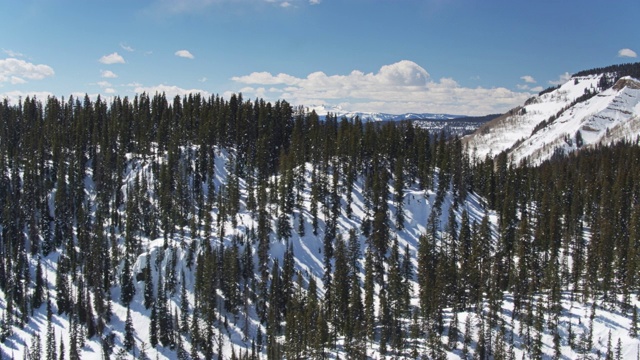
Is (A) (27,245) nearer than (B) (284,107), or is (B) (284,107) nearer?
(A) (27,245)

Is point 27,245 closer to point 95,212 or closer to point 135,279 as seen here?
point 95,212

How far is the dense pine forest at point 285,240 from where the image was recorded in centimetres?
8988

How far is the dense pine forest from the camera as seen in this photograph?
89.9 meters

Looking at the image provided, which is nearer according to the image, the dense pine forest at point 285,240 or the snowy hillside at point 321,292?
the snowy hillside at point 321,292

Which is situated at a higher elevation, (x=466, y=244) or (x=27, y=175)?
(x=27, y=175)

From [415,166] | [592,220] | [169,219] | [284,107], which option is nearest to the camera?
[169,219]

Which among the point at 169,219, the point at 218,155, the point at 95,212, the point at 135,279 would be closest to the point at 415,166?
the point at 218,155

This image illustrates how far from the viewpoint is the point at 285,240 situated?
123m

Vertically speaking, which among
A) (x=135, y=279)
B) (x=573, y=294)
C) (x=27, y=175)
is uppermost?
(x=27, y=175)

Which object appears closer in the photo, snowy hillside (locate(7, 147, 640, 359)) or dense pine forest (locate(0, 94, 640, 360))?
snowy hillside (locate(7, 147, 640, 359))

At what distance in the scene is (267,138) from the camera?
496 feet

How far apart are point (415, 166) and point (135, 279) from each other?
293 ft

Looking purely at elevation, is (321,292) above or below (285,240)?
below

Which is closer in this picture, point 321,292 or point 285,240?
point 321,292
